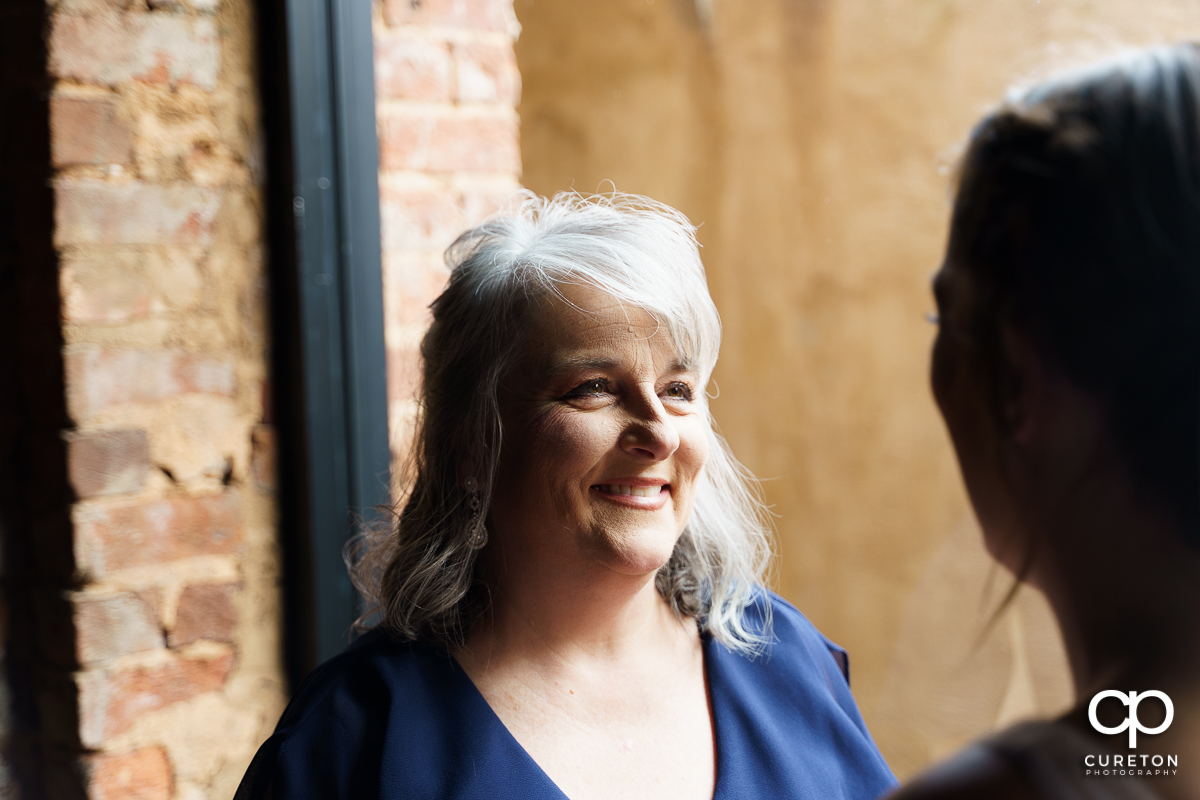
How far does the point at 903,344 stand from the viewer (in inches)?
30.3

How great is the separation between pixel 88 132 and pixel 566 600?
40.0 inches

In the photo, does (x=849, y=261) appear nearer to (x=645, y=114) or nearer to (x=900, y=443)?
(x=900, y=443)

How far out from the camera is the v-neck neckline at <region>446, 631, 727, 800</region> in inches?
38.6

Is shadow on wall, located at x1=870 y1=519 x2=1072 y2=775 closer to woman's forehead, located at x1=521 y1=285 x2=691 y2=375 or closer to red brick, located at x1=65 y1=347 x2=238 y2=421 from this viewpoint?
woman's forehead, located at x1=521 y1=285 x2=691 y2=375

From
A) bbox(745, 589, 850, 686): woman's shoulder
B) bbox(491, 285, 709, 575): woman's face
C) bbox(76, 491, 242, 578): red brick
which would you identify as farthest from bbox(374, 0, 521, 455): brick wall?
bbox(745, 589, 850, 686): woman's shoulder

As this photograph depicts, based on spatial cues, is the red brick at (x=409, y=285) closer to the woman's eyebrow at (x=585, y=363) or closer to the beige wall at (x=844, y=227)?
the beige wall at (x=844, y=227)

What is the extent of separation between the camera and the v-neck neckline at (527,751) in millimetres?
981

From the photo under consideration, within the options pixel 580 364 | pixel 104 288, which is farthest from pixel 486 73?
pixel 580 364

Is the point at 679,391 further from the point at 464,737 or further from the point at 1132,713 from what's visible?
the point at 1132,713

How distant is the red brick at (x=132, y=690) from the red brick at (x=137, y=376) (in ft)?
1.31

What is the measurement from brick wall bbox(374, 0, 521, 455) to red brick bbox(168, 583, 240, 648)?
1.20 ft

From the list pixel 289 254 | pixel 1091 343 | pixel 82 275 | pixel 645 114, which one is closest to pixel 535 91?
pixel 645 114

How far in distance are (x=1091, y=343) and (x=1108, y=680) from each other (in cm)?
14

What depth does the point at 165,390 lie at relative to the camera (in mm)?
1487
